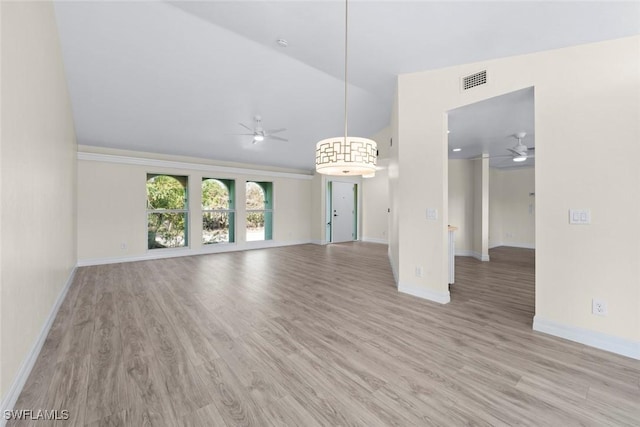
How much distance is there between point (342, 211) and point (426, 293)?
19.6 feet

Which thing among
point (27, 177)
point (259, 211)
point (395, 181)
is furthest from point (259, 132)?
point (259, 211)

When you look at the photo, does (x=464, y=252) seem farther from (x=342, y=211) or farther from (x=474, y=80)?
(x=474, y=80)

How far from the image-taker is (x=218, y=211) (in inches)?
284

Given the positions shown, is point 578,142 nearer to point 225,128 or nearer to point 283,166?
point 225,128

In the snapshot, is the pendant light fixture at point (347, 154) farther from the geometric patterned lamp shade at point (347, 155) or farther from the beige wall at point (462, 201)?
the beige wall at point (462, 201)

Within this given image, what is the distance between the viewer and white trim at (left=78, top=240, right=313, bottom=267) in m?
5.46

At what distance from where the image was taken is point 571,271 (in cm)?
232

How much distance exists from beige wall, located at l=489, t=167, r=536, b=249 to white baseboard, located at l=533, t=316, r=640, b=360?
5.85 meters

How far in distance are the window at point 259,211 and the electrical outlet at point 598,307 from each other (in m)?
7.05

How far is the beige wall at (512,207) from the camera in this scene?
7609mm

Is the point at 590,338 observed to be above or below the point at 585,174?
below

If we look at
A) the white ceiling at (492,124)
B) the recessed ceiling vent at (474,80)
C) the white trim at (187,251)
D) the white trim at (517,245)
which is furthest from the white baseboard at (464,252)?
the white trim at (187,251)

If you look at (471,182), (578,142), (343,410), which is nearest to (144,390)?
(343,410)

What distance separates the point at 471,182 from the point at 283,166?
512 cm
